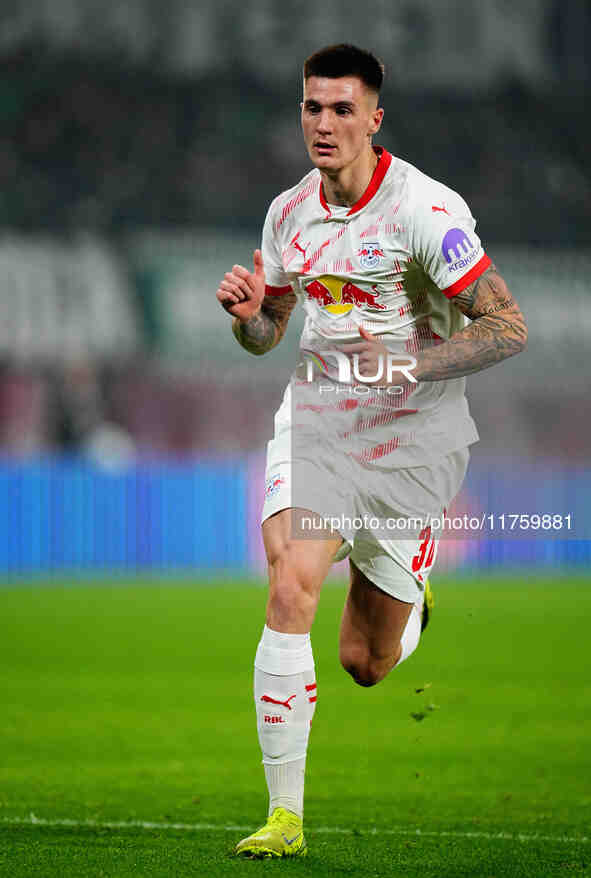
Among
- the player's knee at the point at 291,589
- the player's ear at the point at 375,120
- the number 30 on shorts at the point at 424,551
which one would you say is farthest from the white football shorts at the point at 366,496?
the player's ear at the point at 375,120

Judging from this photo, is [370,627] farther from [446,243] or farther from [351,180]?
[351,180]

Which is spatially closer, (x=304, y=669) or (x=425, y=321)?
(x=304, y=669)

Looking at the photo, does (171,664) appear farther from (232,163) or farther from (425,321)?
(232,163)

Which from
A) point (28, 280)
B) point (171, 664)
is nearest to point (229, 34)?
point (28, 280)

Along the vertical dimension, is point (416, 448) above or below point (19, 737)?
above

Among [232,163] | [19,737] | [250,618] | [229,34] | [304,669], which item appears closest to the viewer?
[304,669]

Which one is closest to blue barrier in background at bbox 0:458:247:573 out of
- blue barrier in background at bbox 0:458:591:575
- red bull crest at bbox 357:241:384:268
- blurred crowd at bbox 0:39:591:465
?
blue barrier in background at bbox 0:458:591:575

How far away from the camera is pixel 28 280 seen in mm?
23078

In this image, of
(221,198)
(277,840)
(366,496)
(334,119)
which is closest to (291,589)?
(366,496)

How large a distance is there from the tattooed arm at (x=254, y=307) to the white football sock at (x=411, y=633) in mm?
1219

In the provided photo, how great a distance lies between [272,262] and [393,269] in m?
0.63

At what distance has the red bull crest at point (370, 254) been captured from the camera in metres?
5.14

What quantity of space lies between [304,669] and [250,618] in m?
8.17

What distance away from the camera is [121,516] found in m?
16.8
